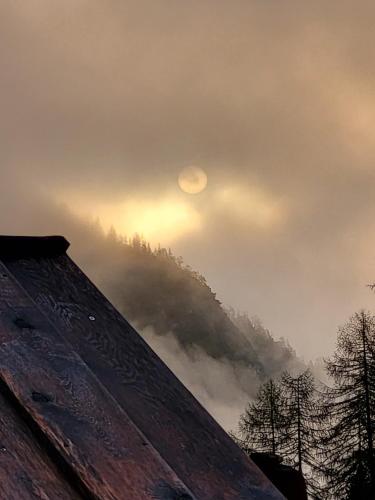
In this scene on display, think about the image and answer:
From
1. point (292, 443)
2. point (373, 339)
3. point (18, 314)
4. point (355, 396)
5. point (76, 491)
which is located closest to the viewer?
point (76, 491)

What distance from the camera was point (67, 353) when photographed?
136cm

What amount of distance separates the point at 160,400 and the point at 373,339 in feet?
95.1

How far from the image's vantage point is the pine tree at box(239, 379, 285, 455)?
3594 cm

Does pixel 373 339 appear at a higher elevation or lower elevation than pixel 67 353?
higher

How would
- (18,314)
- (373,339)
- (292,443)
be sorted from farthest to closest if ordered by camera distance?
(292,443) → (373,339) → (18,314)

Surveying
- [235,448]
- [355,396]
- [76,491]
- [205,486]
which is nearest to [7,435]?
[76,491]

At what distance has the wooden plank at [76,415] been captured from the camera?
1.09 m

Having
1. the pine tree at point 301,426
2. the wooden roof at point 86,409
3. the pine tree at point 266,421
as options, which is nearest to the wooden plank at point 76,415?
the wooden roof at point 86,409

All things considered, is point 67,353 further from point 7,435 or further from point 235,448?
point 235,448

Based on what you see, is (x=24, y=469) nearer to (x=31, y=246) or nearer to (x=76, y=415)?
(x=76, y=415)

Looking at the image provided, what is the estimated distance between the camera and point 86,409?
4.02 feet

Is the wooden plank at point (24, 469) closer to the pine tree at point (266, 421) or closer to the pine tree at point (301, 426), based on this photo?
the pine tree at point (301, 426)

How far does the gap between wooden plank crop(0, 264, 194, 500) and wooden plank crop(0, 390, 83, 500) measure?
0.09 feet

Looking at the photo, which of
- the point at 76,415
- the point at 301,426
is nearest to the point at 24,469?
the point at 76,415
